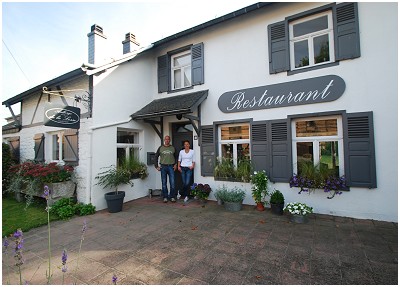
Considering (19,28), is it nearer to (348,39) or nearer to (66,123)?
(66,123)

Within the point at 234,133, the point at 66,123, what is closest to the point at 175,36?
the point at 234,133

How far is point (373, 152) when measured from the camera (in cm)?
437

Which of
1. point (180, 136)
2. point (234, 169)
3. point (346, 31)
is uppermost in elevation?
point (346, 31)

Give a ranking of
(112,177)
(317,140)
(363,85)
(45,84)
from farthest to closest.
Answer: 1. (45,84)
2. (112,177)
3. (317,140)
4. (363,85)

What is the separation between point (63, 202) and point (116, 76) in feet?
12.7

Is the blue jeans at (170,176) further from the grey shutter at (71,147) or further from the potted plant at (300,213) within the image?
the potted plant at (300,213)

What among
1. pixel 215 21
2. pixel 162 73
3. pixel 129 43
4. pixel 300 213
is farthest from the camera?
pixel 129 43

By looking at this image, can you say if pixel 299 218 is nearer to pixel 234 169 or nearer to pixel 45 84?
pixel 234 169

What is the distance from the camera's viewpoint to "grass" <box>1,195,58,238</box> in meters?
4.48

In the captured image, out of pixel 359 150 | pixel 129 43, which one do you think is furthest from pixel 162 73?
pixel 359 150

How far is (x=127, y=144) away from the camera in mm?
6672

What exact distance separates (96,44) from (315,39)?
247 inches

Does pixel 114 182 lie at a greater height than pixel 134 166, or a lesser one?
lesser

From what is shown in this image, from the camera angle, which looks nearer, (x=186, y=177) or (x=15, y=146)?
(x=186, y=177)
